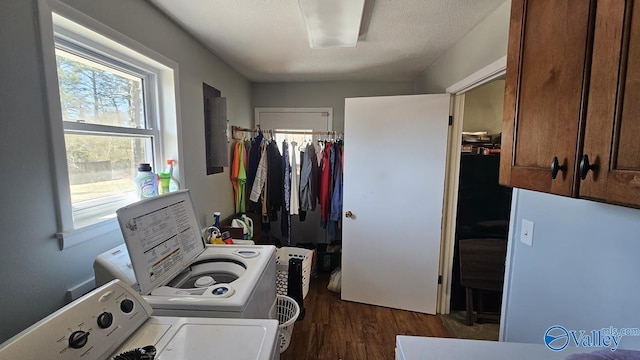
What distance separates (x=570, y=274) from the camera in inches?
39.6

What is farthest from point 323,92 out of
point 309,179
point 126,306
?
point 126,306

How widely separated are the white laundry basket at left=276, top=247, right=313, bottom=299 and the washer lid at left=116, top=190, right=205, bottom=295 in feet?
3.28

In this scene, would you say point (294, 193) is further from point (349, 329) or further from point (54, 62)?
point (54, 62)

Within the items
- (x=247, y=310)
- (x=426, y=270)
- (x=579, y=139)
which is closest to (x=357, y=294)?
(x=426, y=270)

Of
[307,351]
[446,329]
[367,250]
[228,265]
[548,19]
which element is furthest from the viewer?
[367,250]

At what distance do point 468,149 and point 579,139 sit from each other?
1.82 metres

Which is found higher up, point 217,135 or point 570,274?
point 217,135

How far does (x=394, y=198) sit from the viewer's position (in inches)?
92.0

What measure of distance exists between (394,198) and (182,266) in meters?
1.75

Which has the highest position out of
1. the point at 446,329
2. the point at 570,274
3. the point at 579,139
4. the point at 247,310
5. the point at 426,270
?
the point at 579,139

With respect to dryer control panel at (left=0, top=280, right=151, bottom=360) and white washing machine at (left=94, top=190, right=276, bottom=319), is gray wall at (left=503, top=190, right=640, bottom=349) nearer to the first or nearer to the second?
white washing machine at (left=94, top=190, right=276, bottom=319)

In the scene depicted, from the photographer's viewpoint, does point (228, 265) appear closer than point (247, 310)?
No

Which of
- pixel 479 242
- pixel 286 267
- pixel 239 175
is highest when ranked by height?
pixel 239 175

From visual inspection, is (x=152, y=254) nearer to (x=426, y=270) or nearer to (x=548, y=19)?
(x=548, y=19)
